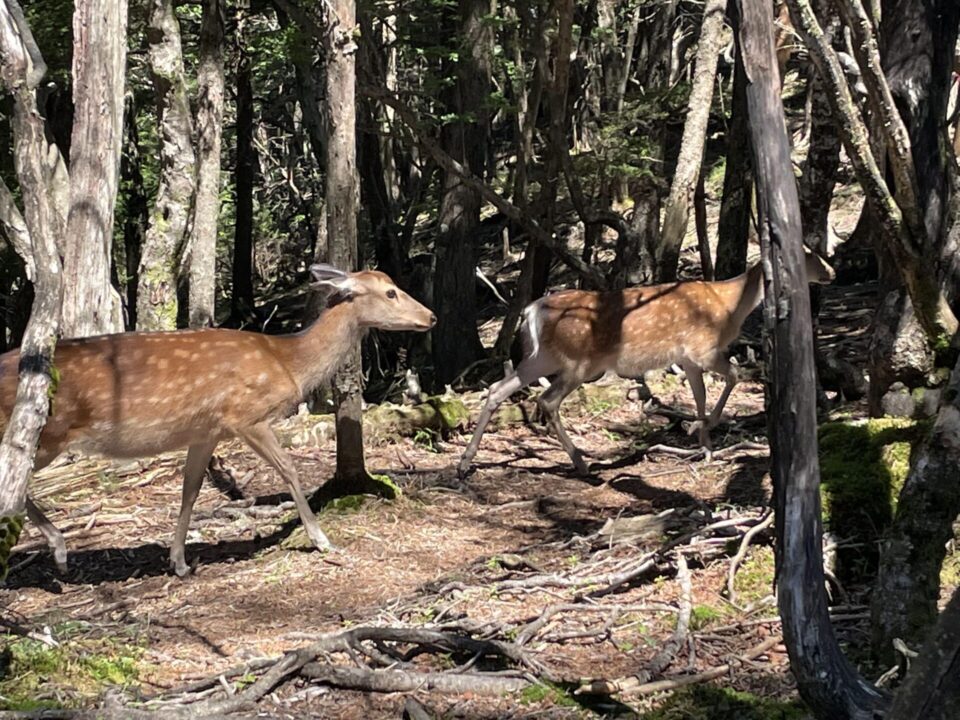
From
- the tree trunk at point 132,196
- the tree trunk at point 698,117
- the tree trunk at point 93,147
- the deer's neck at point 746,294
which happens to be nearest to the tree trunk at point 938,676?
the tree trunk at point 93,147

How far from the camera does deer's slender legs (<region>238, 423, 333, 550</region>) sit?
7.42 metres

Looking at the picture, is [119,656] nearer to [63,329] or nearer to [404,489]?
[404,489]

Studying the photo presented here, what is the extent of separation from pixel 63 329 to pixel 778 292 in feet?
21.9

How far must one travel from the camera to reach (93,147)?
8430 mm

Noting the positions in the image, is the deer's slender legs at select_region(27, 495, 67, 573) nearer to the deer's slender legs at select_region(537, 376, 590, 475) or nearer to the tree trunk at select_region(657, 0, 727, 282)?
the deer's slender legs at select_region(537, 376, 590, 475)

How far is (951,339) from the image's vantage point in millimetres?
6082

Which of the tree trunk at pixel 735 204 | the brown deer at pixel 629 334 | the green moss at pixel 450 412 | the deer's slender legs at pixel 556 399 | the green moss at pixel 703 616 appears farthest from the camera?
the tree trunk at pixel 735 204

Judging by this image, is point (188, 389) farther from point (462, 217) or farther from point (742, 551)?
point (462, 217)

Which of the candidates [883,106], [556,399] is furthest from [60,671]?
[556,399]

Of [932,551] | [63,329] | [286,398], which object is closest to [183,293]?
[63,329]

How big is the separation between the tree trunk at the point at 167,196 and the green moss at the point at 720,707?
743 cm

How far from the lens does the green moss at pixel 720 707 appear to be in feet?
14.9

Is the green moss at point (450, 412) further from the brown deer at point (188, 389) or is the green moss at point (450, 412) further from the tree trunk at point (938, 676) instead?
the tree trunk at point (938, 676)

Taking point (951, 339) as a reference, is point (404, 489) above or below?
below
